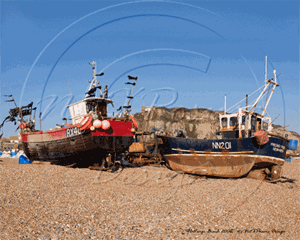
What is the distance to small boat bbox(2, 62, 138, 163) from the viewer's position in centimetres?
1684

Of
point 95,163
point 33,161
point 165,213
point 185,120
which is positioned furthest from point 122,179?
point 185,120

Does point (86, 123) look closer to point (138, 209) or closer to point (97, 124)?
point (97, 124)

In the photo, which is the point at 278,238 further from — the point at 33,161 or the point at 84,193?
the point at 33,161

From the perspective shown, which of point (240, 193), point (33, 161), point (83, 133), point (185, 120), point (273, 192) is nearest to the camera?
point (240, 193)

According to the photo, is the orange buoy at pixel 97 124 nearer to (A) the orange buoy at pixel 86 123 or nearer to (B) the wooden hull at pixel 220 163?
(A) the orange buoy at pixel 86 123

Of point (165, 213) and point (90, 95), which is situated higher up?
point (90, 95)

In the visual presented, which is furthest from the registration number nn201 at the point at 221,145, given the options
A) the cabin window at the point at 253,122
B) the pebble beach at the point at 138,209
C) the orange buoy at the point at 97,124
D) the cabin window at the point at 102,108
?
the cabin window at the point at 102,108

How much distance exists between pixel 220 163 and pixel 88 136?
9736mm

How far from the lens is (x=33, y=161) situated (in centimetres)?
2280

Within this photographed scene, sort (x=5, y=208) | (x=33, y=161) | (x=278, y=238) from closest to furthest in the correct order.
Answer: (x=278, y=238) < (x=5, y=208) < (x=33, y=161)

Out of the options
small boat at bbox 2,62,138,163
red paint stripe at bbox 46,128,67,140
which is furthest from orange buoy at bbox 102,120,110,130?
red paint stripe at bbox 46,128,67,140

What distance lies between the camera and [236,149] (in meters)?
16.3

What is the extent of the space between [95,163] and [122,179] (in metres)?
4.22

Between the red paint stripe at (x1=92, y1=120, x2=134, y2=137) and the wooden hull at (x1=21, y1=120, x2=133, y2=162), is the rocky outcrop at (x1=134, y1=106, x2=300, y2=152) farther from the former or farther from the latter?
the red paint stripe at (x1=92, y1=120, x2=134, y2=137)
